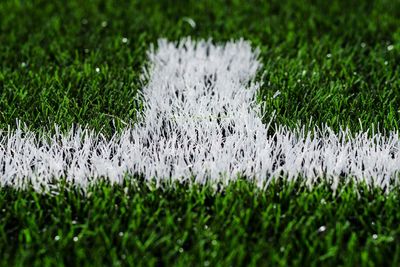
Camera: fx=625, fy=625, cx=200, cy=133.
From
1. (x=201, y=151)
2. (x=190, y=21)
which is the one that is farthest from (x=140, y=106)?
(x=190, y=21)

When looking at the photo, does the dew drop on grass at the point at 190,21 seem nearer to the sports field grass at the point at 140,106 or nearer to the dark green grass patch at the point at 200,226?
the sports field grass at the point at 140,106

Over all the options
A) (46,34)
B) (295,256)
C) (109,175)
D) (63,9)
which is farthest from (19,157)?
(63,9)

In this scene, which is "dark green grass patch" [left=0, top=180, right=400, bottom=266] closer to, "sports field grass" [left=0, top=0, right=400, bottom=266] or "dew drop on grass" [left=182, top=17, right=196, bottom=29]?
"sports field grass" [left=0, top=0, right=400, bottom=266]

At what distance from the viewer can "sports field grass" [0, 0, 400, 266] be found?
1.41 meters

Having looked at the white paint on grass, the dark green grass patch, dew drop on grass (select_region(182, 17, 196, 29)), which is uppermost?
dew drop on grass (select_region(182, 17, 196, 29))

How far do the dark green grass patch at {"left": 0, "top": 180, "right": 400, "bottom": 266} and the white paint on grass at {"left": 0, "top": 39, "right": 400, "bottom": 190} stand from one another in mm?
55

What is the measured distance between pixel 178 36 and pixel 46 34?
58 cm

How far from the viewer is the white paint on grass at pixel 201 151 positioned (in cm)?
164

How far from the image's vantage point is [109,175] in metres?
1.64

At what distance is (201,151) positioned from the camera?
5.71 ft

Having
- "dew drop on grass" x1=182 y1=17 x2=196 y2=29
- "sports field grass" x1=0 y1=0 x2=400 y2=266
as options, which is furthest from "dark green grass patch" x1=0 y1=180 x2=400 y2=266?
"dew drop on grass" x1=182 y1=17 x2=196 y2=29

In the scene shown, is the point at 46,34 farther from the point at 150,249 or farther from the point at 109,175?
the point at 150,249

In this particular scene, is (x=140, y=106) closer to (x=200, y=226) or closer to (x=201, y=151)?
(x=201, y=151)

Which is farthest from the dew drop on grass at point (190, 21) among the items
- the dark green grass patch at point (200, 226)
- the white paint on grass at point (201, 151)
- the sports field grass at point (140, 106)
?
the dark green grass patch at point (200, 226)
